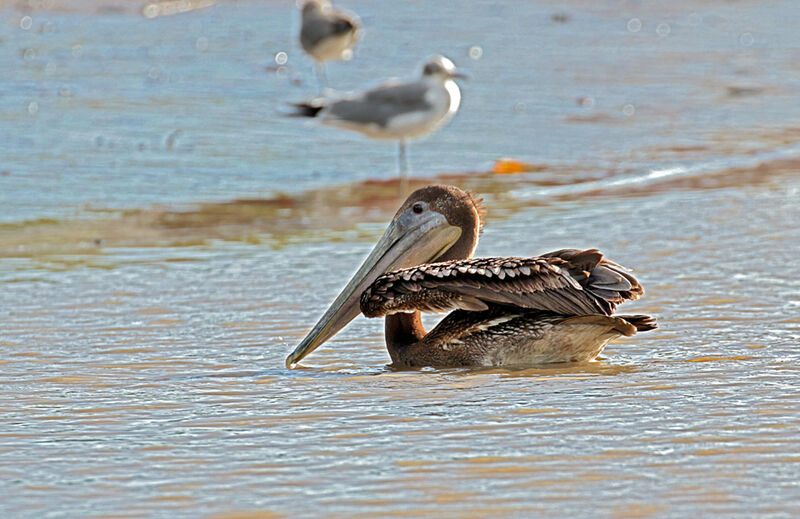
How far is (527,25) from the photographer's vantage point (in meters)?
18.2

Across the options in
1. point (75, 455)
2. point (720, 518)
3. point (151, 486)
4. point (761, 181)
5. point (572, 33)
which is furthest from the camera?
point (572, 33)

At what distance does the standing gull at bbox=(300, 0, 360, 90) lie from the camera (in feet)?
46.7

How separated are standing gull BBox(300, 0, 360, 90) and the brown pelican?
9.26 metres

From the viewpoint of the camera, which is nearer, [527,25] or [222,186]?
[222,186]

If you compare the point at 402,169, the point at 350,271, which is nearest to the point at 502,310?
the point at 350,271

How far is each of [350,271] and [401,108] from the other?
12.8 feet

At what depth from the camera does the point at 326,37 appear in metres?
14.3

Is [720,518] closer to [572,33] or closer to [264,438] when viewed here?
[264,438]

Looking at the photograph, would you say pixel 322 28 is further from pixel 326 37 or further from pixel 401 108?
pixel 401 108

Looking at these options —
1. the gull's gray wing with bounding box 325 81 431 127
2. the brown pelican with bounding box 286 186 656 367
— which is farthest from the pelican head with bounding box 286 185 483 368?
the gull's gray wing with bounding box 325 81 431 127

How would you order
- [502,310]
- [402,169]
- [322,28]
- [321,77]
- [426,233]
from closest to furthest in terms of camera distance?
[502,310] < [426,233] < [402,169] < [322,28] < [321,77]

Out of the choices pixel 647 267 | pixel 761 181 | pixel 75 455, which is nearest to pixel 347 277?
pixel 647 267

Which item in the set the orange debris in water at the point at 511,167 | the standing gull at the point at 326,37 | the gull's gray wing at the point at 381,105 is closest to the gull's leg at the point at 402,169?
the gull's gray wing at the point at 381,105

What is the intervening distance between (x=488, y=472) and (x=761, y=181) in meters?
6.34
